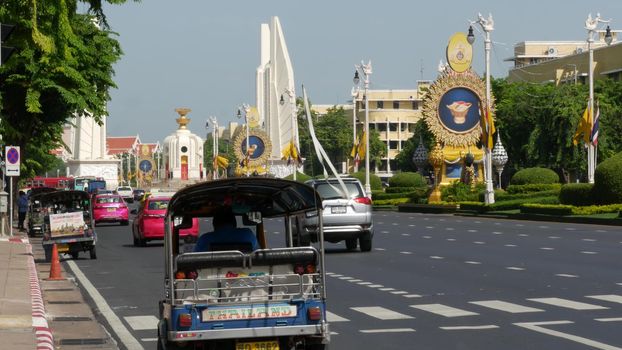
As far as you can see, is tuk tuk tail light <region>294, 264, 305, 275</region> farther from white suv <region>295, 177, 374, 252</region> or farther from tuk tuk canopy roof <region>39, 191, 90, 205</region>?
tuk tuk canopy roof <region>39, 191, 90, 205</region>

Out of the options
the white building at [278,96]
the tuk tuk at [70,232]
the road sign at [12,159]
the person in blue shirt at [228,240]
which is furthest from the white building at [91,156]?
the person in blue shirt at [228,240]

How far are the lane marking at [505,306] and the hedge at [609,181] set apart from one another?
3275 cm

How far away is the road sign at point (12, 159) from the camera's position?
1615 inches

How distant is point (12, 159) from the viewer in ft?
136

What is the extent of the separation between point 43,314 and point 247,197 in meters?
5.71

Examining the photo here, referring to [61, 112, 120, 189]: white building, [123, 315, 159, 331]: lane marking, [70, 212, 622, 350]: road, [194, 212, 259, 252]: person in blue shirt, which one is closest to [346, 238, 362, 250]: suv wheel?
[70, 212, 622, 350]: road

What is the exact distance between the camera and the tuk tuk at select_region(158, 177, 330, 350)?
10.5 meters

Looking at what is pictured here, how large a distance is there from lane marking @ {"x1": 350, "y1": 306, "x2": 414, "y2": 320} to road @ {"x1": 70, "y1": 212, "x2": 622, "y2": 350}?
0.05ft

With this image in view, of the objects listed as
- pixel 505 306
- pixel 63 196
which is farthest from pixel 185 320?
pixel 63 196

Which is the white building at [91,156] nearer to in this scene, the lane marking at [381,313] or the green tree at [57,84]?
the green tree at [57,84]

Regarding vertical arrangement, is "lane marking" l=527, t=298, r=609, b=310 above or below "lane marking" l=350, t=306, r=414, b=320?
above

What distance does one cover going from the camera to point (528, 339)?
13.4m

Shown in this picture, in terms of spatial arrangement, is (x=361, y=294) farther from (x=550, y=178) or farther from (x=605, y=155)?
(x=605, y=155)

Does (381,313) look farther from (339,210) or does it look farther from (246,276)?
(339,210)
